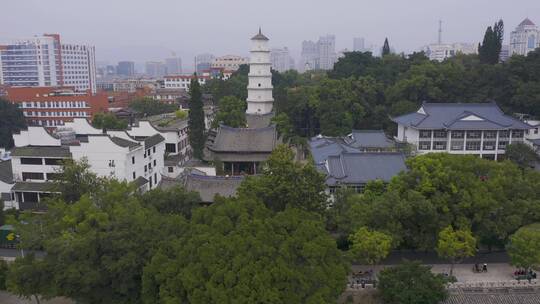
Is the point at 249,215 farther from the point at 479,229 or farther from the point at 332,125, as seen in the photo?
the point at 332,125

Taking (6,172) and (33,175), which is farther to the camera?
(6,172)

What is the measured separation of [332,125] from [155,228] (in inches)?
965

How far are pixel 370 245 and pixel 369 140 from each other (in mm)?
16815

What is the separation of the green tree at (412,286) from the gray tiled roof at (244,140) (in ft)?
56.1

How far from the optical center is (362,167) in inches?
906

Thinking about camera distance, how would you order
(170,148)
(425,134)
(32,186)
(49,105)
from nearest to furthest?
(32,186) < (425,134) < (170,148) < (49,105)

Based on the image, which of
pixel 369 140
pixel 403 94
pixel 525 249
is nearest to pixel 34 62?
pixel 403 94

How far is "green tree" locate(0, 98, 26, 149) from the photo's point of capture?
4044 cm

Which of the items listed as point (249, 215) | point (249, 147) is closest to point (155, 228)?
point (249, 215)

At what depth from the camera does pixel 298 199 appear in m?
17.5

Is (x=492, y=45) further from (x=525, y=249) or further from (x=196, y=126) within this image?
(x=525, y=249)

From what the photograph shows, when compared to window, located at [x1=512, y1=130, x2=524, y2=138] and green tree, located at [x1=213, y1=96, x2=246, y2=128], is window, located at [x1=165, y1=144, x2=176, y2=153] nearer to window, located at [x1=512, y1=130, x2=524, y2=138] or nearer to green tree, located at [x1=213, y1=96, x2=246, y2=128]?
green tree, located at [x1=213, y1=96, x2=246, y2=128]

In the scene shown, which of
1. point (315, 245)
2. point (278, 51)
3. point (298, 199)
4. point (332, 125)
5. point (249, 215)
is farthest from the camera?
point (278, 51)

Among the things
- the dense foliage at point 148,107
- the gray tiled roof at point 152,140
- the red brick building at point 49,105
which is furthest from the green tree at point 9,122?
the gray tiled roof at point 152,140
